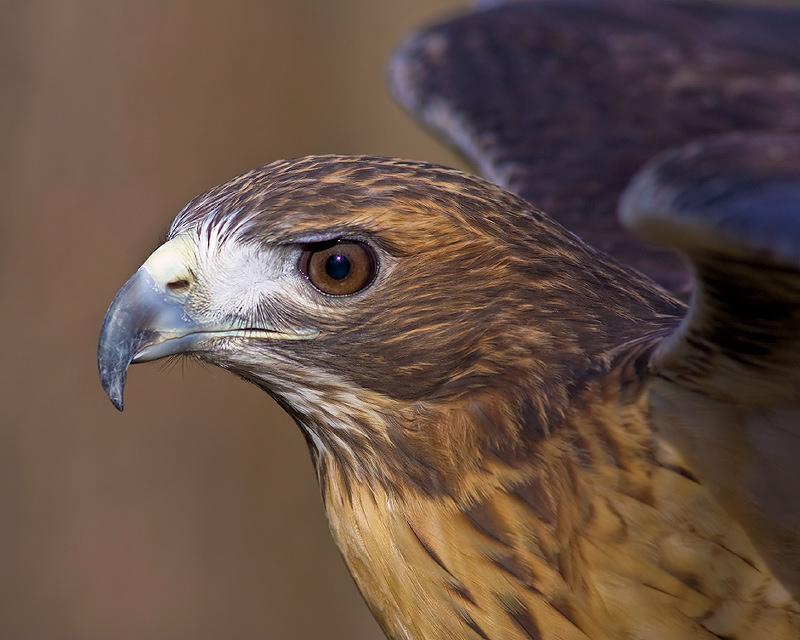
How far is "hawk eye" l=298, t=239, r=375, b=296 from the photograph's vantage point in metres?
1.40

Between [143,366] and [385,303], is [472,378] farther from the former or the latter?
[143,366]

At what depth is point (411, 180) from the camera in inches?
57.0

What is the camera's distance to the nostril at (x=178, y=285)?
Result: 141 cm

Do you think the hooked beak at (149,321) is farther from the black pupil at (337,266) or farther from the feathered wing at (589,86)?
the feathered wing at (589,86)

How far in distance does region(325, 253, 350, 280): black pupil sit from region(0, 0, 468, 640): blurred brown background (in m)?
2.53

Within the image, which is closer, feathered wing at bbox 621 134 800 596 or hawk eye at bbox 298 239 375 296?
feathered wing at bbox 621 134 800 596

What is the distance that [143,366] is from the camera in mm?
3918

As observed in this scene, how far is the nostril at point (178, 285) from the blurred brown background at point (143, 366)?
2462 millimetres

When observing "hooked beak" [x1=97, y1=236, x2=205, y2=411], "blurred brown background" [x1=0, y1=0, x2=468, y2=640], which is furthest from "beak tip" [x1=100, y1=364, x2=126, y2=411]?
"blurred brown background" [x1=0, y1=0, x2=468, y2=640]

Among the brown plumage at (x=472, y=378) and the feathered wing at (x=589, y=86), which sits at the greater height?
the feathered wing at (x=589, y=86)

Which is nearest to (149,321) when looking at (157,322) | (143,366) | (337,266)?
(157,322)

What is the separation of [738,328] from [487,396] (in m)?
0.41

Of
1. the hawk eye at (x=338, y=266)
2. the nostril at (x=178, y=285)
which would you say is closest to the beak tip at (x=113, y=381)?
the nostril at (x=178, y=285)

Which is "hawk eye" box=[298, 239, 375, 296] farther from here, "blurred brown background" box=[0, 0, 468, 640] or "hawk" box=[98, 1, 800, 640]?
"blurred brown background" box=[0, 0, 468, 640]
